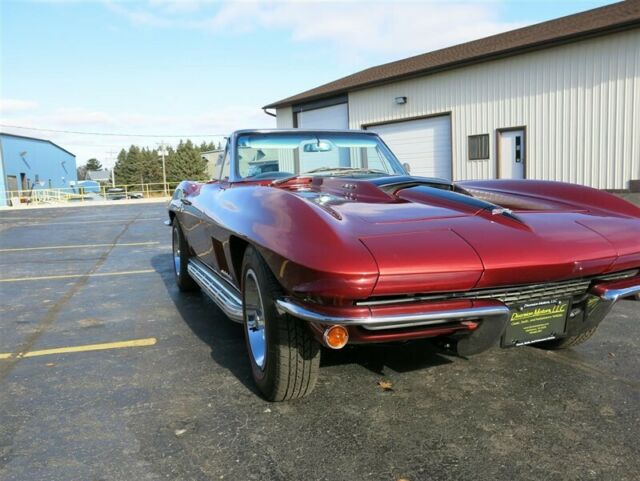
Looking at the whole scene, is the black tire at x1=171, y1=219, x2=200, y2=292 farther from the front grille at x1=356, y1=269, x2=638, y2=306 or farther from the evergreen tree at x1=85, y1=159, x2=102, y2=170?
the evergreen tree at x1=85, y1=159, x2=102, y2=170

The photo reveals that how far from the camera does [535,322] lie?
8.10ft

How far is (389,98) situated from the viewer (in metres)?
18.3

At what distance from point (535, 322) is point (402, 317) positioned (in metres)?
0.75

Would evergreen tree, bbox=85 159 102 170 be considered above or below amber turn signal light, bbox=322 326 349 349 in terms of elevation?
above

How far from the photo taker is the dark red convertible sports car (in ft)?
7.07

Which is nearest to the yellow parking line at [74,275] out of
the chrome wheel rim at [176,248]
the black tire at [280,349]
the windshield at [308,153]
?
the chrome wheel rim at [176,248]

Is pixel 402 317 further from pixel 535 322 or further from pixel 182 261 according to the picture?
pixel 182 261

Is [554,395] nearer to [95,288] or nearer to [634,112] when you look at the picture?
[95,288]

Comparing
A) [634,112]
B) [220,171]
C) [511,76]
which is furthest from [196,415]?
[511,76]

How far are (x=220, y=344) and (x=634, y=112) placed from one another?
1200cm

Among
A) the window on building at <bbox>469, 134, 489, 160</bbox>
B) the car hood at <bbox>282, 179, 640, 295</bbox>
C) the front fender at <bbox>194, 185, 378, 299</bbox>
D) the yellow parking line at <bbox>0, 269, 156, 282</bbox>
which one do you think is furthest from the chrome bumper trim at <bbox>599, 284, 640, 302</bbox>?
the window on building at <bbox>469, 134, 489, 160</bbox>

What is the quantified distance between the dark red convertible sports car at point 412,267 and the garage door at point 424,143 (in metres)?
13.7

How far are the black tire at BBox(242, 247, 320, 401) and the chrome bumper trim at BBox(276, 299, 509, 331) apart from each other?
230 millimetres

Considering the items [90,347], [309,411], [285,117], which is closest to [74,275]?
[90,347]
